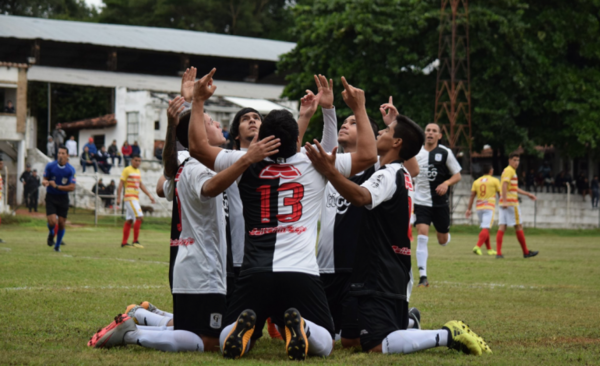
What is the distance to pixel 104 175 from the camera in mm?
36500

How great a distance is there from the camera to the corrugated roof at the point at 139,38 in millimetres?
45188

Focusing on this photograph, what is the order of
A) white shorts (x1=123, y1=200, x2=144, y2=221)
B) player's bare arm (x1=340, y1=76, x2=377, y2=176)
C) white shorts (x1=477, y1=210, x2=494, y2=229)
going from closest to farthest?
player's bare arm (x1=340, y1=76, x2=377, y2=176) < white shorts (x1=477, y1=210, x2=494, y2=229) < white shorts (x1=123, y1=200, x2=144, y2=221)

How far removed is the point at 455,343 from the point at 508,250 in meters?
15.8

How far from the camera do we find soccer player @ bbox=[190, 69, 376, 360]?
5352mm

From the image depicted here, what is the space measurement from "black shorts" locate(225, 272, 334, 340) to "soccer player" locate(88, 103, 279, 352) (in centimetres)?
36

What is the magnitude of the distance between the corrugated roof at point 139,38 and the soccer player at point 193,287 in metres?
38.1

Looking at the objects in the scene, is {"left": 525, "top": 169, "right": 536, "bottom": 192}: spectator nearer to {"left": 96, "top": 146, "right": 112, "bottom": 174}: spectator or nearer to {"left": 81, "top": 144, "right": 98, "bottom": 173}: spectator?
{"left": 96, "top": 146, "right": 112, "bottom": 174}: spectator

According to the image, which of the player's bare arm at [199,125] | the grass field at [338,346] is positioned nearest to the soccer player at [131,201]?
the grass field at [338,346]

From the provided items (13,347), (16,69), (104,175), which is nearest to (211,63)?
(16,69)

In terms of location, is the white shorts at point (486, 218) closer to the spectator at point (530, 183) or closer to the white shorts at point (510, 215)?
the white shorts at point (510, 215)

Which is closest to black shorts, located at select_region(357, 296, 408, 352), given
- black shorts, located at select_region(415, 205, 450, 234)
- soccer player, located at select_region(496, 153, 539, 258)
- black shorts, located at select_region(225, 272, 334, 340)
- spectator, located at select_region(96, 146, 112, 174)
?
black shorts, located at select_region(225, 272, 334, 340)

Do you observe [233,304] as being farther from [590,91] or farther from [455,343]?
[590,91]

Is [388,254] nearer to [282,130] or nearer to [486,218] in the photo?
[282,130]

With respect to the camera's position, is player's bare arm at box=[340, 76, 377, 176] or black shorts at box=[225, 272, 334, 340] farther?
player's bare arm at box=[340, 76, 377, 176]
